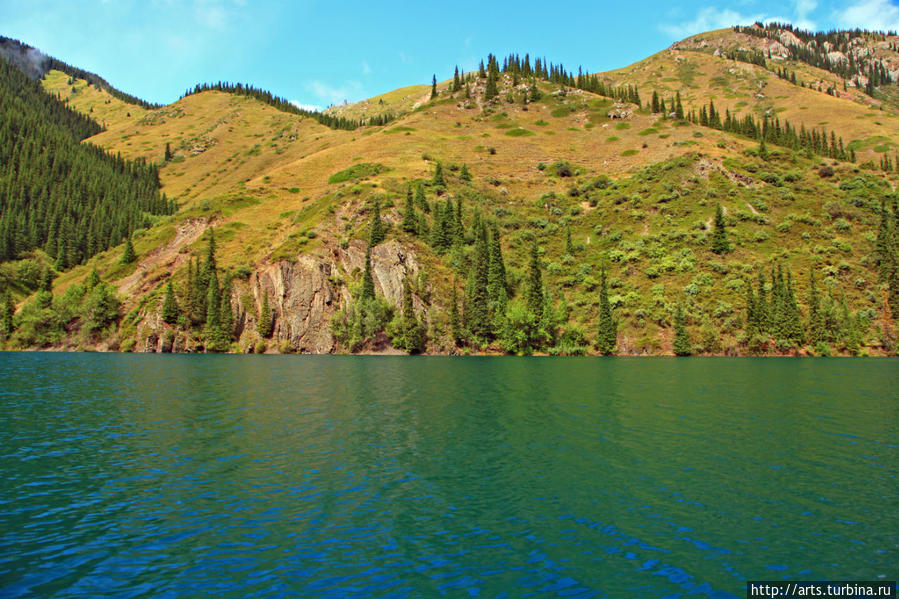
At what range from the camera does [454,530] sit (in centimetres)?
1591

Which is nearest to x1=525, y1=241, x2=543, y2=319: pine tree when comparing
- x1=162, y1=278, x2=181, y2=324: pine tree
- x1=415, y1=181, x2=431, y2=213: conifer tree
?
x1=415, y1=181, x2=431, y2=213: conifer tree

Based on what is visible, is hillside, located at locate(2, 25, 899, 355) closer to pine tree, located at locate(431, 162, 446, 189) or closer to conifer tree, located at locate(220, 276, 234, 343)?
conifer tree, located at locate(220, 276, 234, 343)

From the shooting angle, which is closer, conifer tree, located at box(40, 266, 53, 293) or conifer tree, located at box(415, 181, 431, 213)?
conifer tree, located at box(40, 266, 53, 293)

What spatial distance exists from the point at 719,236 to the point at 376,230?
9181 centimetres

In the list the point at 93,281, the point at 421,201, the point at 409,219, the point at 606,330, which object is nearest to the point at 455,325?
the point at 606,330

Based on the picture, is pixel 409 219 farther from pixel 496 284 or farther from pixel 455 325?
pixel 455 325

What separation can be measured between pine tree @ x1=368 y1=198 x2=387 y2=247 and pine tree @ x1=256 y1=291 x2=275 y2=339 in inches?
1253

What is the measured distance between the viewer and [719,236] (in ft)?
419

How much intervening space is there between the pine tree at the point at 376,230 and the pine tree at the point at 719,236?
291 ft

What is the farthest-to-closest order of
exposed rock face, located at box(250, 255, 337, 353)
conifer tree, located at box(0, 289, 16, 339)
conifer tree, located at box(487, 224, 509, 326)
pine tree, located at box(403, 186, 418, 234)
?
pine tree, located at box(403, 186, 418, 234) < conifer tree, located at box(0, 289, 16, 339) < exposed rock face, located at box(250, 255, 337, 353) < conifer tree, located at box(487, 224, 509, 326)

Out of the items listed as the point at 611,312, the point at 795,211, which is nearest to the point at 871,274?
the point at 795,211

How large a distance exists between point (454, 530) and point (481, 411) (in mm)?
21048

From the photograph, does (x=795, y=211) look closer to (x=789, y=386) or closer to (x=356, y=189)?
(x=789, y=386)

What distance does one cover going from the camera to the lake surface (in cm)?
1295
